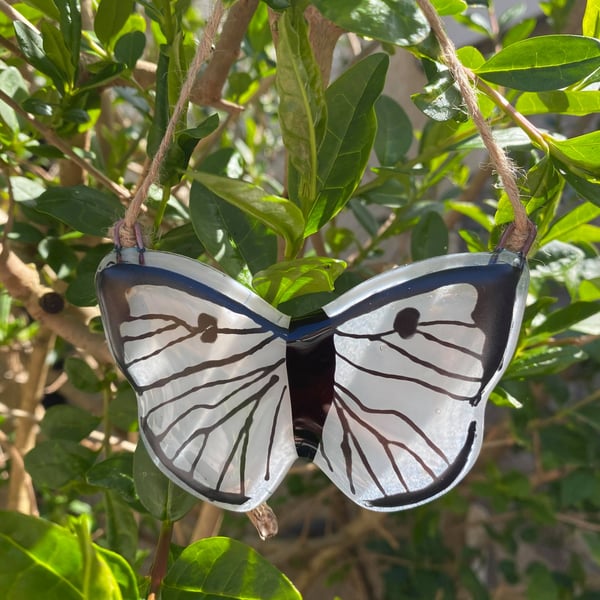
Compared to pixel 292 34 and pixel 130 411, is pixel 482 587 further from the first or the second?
pixel 292 34

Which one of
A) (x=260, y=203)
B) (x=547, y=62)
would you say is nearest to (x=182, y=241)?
(x=260, y=203)

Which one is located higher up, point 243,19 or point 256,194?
point 243,19

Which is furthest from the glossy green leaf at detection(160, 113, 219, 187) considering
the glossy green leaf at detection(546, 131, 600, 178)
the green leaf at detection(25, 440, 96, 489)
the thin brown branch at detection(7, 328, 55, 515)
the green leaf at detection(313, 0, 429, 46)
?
the thin brown branch at detection(7, 328, 55, 515)

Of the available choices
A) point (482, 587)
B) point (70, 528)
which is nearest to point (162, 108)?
point (70, 528)

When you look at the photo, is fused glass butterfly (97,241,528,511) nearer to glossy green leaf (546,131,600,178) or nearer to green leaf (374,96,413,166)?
glossy green leaf (546,131,600,178)

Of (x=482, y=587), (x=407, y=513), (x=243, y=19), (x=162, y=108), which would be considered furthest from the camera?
(x=407, y=513)

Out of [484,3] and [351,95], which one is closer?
[351,95]

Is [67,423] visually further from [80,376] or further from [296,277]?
[296,277]
